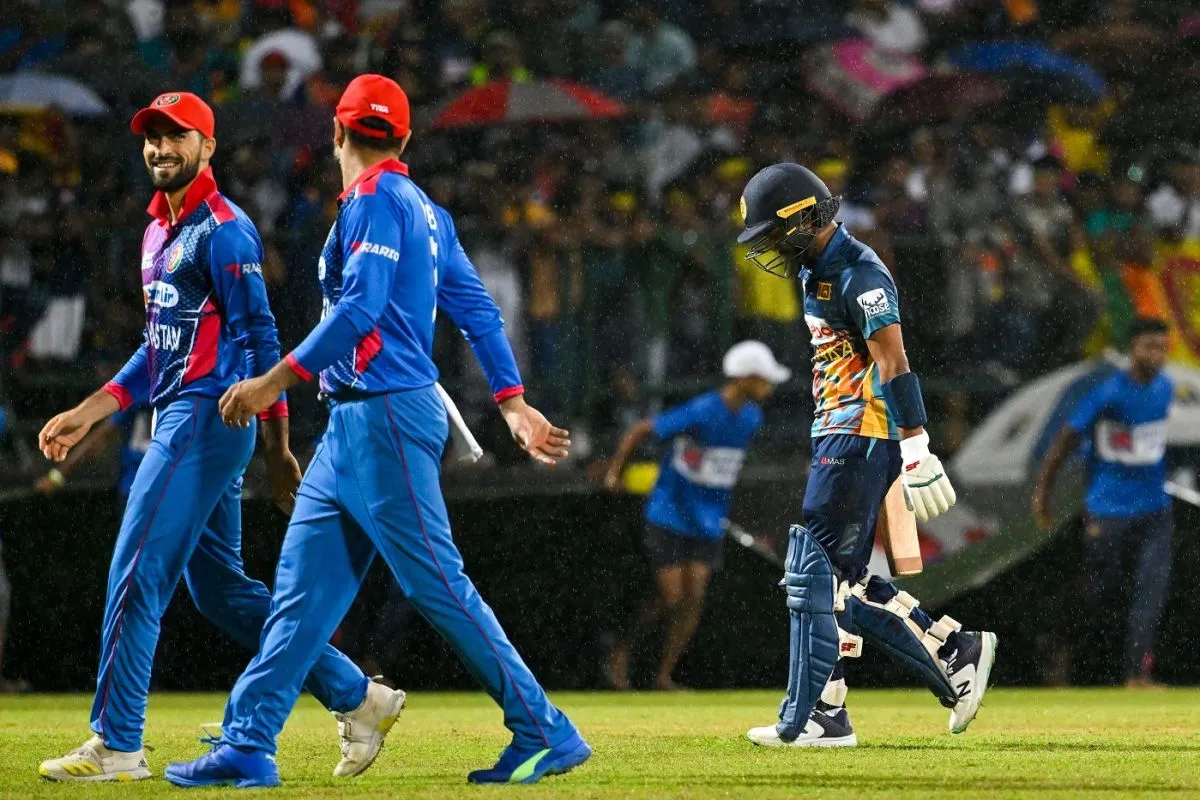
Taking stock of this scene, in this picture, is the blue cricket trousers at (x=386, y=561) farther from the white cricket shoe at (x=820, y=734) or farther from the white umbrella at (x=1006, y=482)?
the white umbrella at (x=1006, y=482)

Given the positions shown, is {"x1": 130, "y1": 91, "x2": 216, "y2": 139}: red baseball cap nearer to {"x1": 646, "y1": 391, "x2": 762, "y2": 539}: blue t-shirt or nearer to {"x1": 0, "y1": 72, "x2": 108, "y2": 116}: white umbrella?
{"x1": 646, "y1": 391, "x2": 762, "y2": 539}: blue t-shirt

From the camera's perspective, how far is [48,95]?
13.9 meters

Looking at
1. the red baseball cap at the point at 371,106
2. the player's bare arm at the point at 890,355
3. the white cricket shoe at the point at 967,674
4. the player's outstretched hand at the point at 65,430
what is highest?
the red baseball cap at the point at 371,106

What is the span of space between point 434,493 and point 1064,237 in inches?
314

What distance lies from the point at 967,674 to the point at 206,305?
133 inches

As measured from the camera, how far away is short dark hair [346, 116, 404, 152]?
227 inches

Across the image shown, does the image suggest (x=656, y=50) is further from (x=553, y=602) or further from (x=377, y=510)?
(x=377, y=510)

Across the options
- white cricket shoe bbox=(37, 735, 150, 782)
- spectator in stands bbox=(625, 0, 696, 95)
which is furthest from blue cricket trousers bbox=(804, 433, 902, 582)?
spectator in stands bbox=(625, 0, 696, 95)

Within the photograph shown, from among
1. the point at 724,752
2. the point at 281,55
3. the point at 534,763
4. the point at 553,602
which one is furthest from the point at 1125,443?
the point at 534,763

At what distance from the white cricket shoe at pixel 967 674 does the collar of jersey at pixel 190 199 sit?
3460 mm

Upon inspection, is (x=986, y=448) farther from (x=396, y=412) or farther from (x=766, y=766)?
(x=396, y=412)

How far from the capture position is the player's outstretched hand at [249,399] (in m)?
5.34

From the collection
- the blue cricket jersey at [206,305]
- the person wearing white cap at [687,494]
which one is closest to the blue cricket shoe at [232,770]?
the blue cricket jersey at [206,305]

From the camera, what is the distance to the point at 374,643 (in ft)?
40.6
